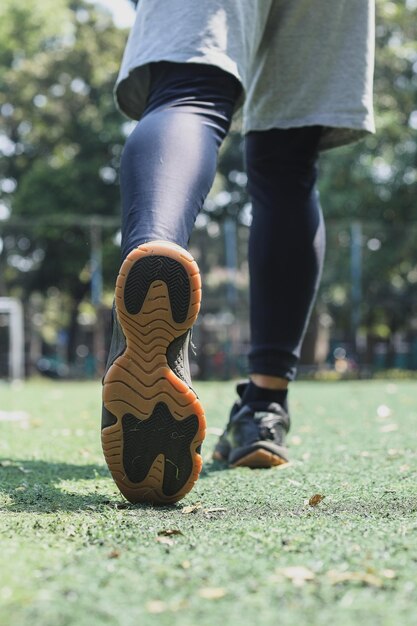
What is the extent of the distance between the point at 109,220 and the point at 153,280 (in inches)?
731

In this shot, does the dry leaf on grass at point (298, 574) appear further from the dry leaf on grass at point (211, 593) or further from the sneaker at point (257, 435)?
the sneaker at point (257, 435)

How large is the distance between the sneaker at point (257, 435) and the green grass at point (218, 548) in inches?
2.2

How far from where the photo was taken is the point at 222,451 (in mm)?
2051

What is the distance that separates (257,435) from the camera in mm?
1918

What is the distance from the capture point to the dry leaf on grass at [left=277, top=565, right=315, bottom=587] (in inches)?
34.8

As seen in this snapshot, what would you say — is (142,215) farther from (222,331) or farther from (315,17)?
(222,331)

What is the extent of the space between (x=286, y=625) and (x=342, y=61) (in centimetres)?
148

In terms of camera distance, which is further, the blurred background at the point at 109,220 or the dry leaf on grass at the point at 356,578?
the blurred background at the point at 109,220

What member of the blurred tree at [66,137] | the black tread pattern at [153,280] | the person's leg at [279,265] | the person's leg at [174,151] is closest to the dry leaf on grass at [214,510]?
the black tread pattern at [153,280]

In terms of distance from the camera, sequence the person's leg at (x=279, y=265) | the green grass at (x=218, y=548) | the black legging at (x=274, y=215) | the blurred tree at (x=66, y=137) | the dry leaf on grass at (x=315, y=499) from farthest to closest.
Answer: the blurred tree at (x=66, y=137) → the person's leg at (x=279, y=265) → the black legging at (x=274, y=215) → the dry leaf on grass at (x=315, y=499) → the green grass at (x=218, y=548)

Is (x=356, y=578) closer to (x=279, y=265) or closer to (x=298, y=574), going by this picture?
(x=298, y=574)

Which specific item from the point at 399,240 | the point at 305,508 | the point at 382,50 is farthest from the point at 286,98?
the point at 382,50

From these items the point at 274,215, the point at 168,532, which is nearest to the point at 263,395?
the point at 274,215

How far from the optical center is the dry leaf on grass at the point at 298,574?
0.88 metres
